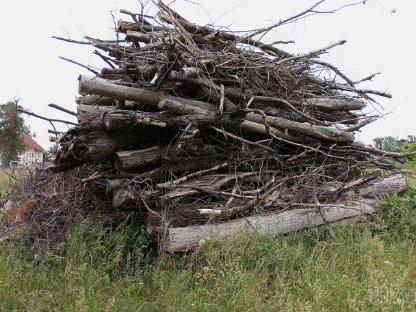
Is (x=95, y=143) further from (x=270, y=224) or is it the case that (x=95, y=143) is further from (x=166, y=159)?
(x=270, y=224)

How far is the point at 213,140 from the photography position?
531cm

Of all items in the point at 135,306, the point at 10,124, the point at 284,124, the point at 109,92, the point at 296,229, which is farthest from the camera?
the point at 10,124

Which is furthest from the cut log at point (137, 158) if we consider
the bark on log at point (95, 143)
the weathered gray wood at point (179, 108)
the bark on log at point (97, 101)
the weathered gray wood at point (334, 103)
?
the weathered gray wood at point (334, 103)

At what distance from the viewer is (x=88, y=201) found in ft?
17.7

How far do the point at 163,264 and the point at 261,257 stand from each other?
3.04ft

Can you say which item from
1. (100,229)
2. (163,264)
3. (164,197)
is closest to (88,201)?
(100,229)

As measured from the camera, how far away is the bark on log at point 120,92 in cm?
428

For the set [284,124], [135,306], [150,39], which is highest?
[150,39]

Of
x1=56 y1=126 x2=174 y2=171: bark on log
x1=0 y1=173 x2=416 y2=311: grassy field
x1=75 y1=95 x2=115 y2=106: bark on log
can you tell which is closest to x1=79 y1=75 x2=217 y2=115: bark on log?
x1=56 y1=126 x2=174 y2=171: bark on log

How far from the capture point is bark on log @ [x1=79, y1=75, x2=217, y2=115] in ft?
14.0

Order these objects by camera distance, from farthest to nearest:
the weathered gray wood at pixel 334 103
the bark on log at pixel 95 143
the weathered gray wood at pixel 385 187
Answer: the weathered gray wood at pixel 334 103
the weathered gray wood at pixel 385 187
the bark on log at pixel 95 143

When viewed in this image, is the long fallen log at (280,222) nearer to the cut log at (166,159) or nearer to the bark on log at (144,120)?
the cut log at (166,159)

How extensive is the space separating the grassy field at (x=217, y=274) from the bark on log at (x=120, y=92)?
1388mm

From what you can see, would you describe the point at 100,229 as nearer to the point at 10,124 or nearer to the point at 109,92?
the point at 109,92
